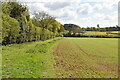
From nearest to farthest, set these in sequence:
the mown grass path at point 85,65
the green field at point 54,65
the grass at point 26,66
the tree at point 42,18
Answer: the grass at point 26,66 → the green field at point 54,65 → the mown grass path at point 85,65 → the tree at point 42,18

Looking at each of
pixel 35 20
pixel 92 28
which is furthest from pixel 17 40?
pixel 92 28

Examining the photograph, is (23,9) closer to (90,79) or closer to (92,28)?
(90,79)

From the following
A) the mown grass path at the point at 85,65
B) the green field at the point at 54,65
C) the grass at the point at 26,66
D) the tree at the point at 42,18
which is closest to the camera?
the grass at the point at 26,66

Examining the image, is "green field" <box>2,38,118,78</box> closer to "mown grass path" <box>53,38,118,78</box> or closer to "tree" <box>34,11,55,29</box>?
"mown grass path" <box>53,38,118,78</box>

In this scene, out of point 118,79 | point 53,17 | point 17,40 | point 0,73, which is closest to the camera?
point 0,73

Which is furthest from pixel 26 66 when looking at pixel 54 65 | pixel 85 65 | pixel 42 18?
pixel 42 18

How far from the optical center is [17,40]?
97.1 ft

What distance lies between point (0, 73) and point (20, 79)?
57.2 inches

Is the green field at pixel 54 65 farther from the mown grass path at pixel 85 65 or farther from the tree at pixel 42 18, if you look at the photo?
the tree at pixel 42 18

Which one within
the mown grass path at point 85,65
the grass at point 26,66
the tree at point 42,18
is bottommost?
the mown grass path at point 85,65

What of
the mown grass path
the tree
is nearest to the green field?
the mown grass path

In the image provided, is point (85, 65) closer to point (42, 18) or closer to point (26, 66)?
point (26, 66)

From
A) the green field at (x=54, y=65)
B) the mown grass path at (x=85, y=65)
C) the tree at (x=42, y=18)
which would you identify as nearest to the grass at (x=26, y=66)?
the green field at (x=54, y=65)

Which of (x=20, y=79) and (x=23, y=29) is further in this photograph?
(x=23, y=29)
